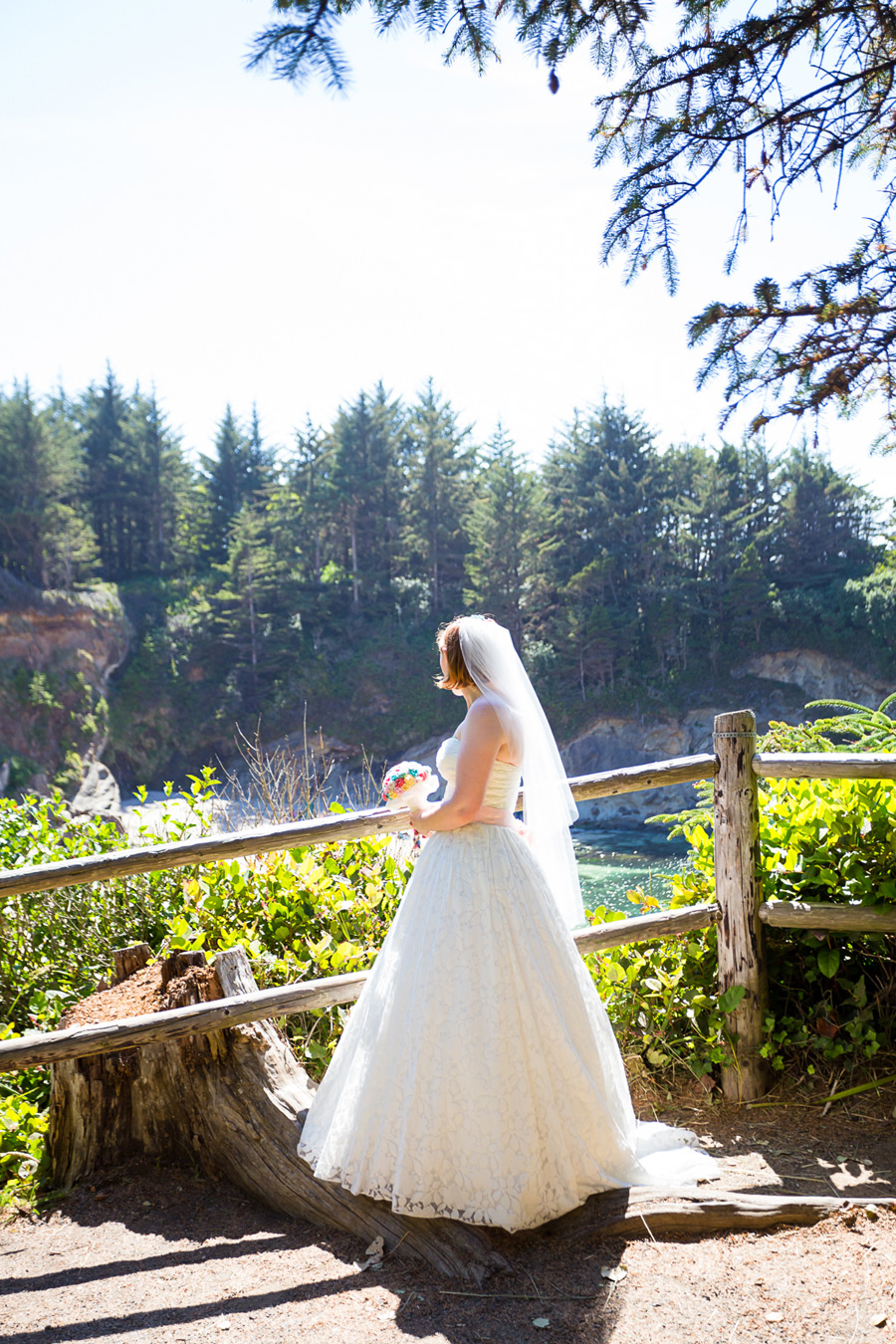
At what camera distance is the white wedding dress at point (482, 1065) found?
2.21 m

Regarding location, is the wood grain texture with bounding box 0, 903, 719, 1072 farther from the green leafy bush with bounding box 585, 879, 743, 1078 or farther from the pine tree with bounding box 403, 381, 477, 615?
the pine tree with bounding box 403, 381, 477, 615

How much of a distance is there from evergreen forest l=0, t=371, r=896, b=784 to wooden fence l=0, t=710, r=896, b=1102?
2961 centimetres

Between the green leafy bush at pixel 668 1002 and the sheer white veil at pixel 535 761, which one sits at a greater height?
the sheer white veil at pixel 535 761

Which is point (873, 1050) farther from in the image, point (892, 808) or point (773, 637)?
point (773, 637)

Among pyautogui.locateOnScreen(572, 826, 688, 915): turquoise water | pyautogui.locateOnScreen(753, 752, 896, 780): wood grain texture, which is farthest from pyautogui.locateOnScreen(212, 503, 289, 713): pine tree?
pyautogui.locateOnScreen(753, 752, 896, 780): wood grain texture

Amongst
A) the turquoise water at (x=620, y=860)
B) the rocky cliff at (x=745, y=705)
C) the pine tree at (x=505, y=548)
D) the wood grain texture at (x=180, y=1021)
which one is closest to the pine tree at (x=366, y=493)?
the pine tree at (x=505, y=548)

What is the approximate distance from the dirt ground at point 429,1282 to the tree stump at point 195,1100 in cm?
15

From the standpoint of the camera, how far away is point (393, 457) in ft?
122

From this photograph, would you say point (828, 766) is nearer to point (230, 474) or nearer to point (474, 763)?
point (474, 763)

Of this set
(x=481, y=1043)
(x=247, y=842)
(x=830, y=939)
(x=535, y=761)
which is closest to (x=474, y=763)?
(x=535, y=761)

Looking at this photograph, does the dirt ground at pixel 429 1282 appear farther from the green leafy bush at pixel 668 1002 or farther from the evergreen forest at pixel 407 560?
the evergreen forest at pixel 407 560

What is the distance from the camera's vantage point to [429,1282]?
209 cm

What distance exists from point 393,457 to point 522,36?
35.2 meters

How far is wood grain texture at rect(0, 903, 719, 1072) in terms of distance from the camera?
8.34 ft
